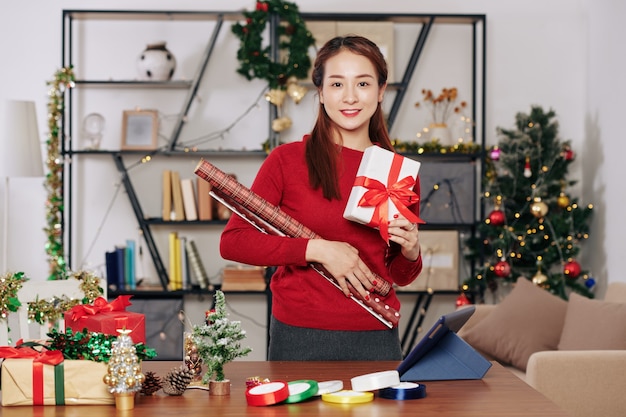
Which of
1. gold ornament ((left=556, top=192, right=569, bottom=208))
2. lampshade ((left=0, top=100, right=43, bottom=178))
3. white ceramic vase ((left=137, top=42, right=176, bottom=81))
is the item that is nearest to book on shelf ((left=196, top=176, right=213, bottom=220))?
white ceramic vase ((left=137, top=42, right=176, bottom=81))

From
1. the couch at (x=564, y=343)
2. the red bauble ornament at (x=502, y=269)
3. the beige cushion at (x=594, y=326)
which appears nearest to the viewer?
the couch at (x=564, y=343)

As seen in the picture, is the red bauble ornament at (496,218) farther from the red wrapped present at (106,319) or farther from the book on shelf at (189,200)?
the red wrapped present at (106,319)

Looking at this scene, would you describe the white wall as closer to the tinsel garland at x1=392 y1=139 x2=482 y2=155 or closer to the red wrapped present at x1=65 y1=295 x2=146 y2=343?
the tinsel garland at x1=392 y1=139 x2=482 y2=155

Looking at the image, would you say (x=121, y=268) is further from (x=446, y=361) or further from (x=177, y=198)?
(x=446, y=361)

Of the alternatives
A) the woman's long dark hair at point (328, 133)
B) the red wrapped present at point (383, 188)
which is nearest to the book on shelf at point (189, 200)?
the woman's long dark hair at point (328, 133)

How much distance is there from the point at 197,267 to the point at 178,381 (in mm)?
3613

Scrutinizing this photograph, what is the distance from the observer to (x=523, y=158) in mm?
5273

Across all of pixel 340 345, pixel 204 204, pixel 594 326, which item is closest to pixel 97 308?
pixel 340 345

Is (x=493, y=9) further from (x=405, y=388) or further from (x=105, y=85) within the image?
(x=405, y=388)

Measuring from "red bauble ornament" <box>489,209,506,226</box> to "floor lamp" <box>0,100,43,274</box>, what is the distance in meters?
2.50

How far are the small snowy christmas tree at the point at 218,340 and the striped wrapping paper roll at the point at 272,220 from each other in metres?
0.35

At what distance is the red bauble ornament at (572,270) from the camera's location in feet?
16.8

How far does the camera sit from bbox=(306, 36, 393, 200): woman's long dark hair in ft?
7.18

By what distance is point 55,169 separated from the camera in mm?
5273
